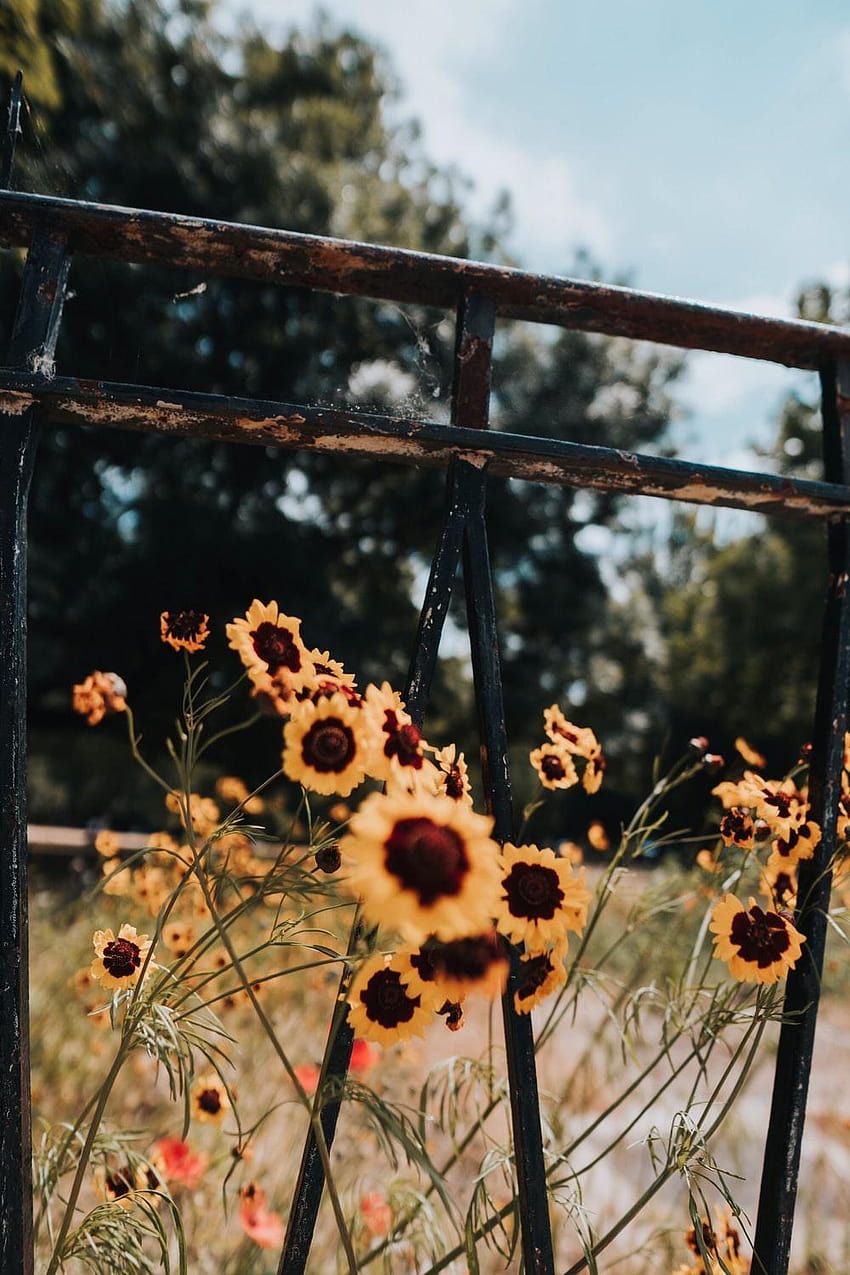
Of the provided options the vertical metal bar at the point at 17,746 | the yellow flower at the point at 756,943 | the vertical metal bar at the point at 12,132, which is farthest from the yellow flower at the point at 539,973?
the vertical metal bar at the point at 12,132

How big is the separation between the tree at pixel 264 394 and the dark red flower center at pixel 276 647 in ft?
21.2

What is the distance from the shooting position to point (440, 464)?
108cm

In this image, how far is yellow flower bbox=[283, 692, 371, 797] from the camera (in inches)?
30.1

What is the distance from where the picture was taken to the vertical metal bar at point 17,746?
2.65ft

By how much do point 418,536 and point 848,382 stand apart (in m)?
9.00

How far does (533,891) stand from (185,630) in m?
0.56

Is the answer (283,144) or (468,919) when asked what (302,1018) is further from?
(283,144)

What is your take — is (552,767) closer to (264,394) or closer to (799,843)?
(799,843)

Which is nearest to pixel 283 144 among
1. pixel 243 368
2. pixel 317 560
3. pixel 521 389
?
pixel 243 368

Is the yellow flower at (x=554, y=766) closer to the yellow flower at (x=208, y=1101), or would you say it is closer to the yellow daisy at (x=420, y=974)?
the yellow daisy at (x=420, y=974)

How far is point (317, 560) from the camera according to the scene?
930 centimetres

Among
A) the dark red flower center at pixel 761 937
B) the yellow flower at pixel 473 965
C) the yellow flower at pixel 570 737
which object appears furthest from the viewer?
the yellow flower at pixel 570 737

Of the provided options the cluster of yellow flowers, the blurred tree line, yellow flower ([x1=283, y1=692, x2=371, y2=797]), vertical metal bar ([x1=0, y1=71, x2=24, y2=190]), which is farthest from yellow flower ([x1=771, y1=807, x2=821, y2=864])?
the blurred tree line

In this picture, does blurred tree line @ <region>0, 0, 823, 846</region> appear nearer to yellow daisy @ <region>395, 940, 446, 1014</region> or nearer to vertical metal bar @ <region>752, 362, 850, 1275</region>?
vertical metal bar @ <region>752, 362, 850, 1275</region>
